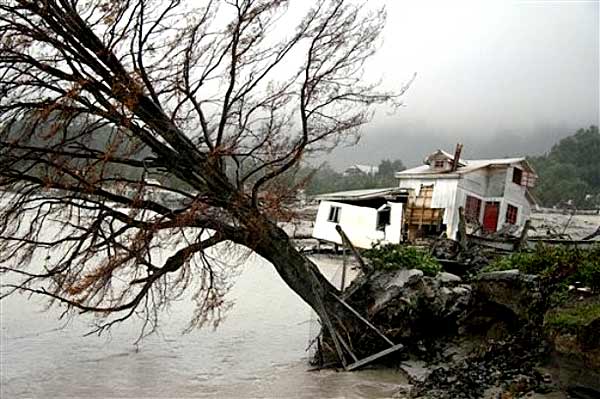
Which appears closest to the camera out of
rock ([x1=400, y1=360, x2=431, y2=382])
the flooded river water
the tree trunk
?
the flooded river water

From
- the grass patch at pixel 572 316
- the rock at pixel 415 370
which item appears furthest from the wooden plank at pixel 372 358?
the grass patch at pixel 572 316

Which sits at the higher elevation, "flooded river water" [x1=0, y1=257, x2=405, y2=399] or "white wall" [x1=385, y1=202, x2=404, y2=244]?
"white wall" [x1=385, y1=202, x2=404, y2=244]

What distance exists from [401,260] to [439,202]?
19.8 metres

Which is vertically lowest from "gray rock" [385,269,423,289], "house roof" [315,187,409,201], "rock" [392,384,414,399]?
"rock" [392,384,414,399]

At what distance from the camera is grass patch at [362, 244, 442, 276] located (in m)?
12.1

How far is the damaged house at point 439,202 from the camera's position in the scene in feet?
99.1

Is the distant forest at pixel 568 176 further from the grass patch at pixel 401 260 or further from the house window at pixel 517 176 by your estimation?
the grass patch at pixel 401 260

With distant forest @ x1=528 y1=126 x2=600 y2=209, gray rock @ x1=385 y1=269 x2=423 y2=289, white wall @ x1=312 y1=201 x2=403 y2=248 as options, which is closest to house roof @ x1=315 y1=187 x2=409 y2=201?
white wall @ x1=312 y1=201 x2=403 y2=248

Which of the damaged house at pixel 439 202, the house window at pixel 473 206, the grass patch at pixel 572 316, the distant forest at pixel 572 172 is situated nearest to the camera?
the grass patch at pixel 572 316

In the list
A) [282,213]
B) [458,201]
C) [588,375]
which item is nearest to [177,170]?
[282,213]

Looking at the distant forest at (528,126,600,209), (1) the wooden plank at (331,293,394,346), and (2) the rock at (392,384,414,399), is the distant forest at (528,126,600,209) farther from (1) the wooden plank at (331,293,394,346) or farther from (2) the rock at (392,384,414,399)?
(2) the rock at (392,384,414,399)

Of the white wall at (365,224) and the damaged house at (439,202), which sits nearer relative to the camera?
the white wall at (365,224)

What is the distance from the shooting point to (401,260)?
12195mm

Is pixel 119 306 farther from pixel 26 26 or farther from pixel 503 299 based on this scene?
pixel 503 299
